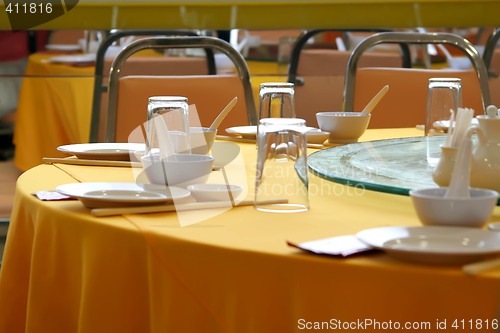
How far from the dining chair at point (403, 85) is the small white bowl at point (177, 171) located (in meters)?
1.40

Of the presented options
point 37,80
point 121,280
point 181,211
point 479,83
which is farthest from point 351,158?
point 37,80

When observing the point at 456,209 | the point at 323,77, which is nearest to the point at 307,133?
the point at 456,209

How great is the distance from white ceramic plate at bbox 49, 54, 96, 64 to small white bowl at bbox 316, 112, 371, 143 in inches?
78.6

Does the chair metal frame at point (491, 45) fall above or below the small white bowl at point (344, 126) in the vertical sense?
above

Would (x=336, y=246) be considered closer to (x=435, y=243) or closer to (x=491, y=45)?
(x=435, y=243)

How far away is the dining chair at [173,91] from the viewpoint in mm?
2484

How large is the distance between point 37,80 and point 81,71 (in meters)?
0.23

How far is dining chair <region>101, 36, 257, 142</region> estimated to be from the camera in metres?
2.48

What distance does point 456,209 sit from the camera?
114 centimetres

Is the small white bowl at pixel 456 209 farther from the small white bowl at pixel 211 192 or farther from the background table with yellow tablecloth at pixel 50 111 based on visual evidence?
the background table with yellow tablecloth at pixel 50 111

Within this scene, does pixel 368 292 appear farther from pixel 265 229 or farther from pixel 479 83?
pixel 479 83

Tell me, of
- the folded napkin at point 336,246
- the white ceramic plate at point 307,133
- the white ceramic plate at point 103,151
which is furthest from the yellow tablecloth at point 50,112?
the folded napkin at point 336,246

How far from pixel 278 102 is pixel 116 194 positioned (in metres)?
0.62

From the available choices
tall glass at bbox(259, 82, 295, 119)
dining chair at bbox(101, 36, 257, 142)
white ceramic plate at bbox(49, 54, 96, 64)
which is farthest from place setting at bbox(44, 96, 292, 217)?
white ceramic plate at bbox(49, 54, 96, 64)
